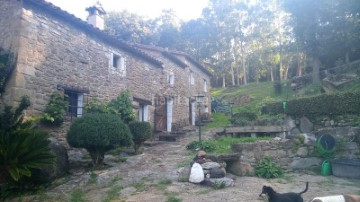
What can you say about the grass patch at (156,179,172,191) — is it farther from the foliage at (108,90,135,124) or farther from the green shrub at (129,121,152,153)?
the foliage at (108,90,135,124)

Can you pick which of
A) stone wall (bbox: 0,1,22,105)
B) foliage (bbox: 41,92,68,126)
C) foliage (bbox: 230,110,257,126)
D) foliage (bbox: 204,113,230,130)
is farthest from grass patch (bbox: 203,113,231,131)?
stone wall (bbox: 0,1,22,105)

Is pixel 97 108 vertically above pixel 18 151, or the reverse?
pixel 97 108

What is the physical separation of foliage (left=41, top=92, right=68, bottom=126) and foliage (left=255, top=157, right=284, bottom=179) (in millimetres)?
6600

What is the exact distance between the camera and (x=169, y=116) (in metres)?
16.9

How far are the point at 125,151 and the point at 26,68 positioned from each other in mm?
A: 4662

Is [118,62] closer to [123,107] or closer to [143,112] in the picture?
[123,107]

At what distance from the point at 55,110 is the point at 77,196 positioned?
3906mm

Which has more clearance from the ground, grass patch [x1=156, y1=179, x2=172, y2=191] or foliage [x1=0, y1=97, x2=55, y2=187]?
foliage [x1=0, y1=97, x2=55, y2=187]

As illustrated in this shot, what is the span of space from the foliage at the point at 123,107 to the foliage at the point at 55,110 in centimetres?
241

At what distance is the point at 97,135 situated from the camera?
7.45m

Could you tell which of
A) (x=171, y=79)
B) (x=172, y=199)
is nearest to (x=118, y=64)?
(x=171, y=79)

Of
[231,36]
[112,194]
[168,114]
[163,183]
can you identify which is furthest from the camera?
[231,36]

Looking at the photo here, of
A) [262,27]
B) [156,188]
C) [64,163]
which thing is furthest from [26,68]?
[262,27]

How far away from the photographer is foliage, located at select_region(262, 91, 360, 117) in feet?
31.2
